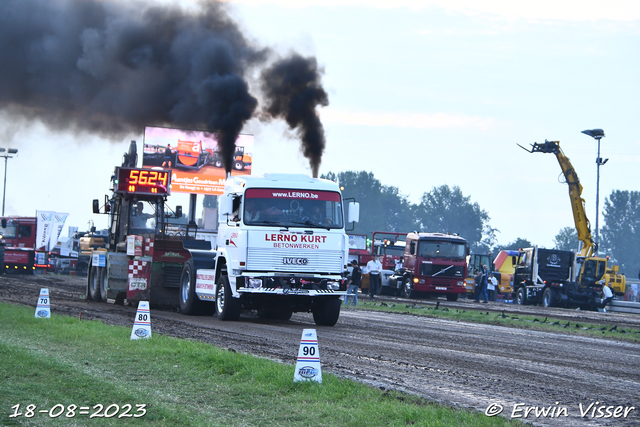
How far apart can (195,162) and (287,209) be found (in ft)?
103

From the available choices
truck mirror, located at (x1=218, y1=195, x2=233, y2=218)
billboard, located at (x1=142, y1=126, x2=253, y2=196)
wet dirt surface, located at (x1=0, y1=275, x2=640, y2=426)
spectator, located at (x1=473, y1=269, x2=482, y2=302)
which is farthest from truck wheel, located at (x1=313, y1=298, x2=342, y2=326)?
billboard, located at (x1=142, y1=126, x2=253, y2=196)

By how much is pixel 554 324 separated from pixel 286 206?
948 cm

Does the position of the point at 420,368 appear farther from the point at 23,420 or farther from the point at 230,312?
the point at 230,312

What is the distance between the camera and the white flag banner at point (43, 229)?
46.2 m

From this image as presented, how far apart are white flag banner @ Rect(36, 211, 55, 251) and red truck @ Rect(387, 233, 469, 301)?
2133 centimetres

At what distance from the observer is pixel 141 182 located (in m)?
23.6

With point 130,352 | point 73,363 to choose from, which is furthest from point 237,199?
point 73,363

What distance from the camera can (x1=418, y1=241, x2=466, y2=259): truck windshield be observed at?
38.2 meters

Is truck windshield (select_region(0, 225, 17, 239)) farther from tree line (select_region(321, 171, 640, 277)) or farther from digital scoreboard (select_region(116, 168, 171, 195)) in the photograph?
tree line (select_region(321, 171, 640, 277))

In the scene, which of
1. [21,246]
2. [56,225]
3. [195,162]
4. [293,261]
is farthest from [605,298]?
[21,246]

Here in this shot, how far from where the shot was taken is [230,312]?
1792 cm

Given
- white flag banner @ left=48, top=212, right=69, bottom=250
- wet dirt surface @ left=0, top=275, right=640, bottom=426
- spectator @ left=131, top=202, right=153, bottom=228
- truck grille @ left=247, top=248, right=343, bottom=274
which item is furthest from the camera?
white flag banner @ left=48, top=212, right=69, bottom=250

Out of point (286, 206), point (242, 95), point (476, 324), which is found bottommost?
point (476, 324)

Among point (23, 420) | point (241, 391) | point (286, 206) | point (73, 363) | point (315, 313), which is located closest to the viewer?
point (23, 420)
